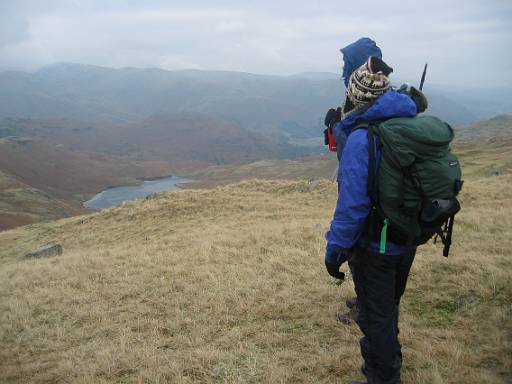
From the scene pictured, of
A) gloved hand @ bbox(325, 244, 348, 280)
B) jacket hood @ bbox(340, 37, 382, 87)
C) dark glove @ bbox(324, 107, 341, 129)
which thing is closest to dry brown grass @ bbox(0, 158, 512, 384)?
gloved hand @ bbox(325, 244, 348, 280)

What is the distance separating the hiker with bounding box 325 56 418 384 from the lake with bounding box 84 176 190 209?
402ft

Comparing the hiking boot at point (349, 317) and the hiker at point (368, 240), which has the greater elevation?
the hiker at point (368, 240)

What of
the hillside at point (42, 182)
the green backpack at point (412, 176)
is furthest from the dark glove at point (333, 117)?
the hillside at point (42, 182)

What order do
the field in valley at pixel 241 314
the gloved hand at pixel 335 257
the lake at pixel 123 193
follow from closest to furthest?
1. the gloved hand at pixel 335 257
2. the field in valley at pixel 241 314
3. the lake at pixel 123 193

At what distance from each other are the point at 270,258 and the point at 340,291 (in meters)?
2.94

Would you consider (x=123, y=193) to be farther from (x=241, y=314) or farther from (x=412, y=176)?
(x=412, y=176)

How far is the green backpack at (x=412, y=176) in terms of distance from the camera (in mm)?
3703

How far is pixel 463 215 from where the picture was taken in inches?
510

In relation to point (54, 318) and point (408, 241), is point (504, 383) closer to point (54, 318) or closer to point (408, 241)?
point (408, 241)

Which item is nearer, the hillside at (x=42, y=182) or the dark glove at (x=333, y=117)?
the dark glove at (x=333, y=117)

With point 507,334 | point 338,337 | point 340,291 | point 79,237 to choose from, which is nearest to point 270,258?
point 340,291

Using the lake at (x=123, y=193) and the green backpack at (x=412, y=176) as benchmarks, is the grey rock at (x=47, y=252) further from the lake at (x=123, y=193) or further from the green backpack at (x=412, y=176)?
the lake at (x=123, y=193)

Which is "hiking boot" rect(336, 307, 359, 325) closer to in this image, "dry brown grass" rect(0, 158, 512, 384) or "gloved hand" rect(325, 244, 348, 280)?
"dry brown grass" rect(0, 158, 512, 384)

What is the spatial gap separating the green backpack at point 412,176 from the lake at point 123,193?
123141mm
